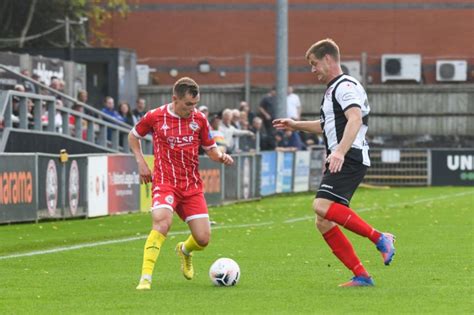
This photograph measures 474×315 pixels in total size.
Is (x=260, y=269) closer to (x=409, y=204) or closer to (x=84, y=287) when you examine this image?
(x=84, y=287)

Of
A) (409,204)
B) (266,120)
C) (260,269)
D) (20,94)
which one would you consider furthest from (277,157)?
(260,269)

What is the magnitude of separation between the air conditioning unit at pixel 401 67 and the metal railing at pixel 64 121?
43.1ft

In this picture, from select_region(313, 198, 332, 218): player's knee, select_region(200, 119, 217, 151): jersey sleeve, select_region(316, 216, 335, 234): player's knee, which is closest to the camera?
select_region(313, 198, 332, 218): player's knee

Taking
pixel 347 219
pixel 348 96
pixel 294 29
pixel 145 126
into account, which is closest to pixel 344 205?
pixel 347 219

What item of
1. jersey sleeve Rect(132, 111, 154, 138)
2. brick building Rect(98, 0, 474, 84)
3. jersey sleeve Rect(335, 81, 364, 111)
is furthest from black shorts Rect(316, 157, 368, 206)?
brick building Rect(98, 0, 474, 84)

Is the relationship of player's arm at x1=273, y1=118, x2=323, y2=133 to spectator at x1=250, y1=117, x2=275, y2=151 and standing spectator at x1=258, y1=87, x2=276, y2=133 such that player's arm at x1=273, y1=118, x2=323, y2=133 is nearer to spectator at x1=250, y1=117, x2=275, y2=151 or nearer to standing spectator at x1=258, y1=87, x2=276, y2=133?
spectator at x1=250, y1=117, x2=275, y2=151

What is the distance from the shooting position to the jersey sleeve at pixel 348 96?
11898 millimetres

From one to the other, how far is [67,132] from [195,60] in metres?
16.4

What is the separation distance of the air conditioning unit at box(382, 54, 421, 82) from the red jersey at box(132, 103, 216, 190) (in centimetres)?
2966

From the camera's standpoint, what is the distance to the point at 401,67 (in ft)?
139

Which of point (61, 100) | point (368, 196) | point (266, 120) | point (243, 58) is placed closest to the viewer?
point (61, 100)

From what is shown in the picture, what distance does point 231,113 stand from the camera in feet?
102

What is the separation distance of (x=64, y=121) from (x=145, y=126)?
45.2 ft

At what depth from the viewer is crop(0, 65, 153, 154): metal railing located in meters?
23.7
